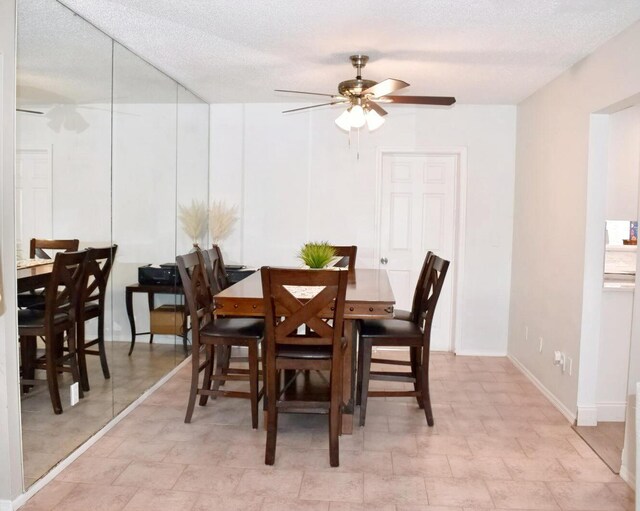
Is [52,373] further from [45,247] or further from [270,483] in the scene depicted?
[270,483]

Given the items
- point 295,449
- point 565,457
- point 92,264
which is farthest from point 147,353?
point 565,457

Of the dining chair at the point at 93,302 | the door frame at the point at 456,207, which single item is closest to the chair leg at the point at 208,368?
the dining chair at the point at 93,302

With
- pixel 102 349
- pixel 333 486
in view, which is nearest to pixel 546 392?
pixel 333 486

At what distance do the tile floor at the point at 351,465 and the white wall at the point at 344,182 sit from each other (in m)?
1.74

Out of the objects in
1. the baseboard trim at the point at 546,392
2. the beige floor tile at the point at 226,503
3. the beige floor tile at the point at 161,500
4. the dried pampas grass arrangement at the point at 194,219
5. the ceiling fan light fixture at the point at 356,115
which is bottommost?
the beige floor tile at the point at 161,500

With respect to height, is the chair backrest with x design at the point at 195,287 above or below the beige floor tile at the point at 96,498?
above

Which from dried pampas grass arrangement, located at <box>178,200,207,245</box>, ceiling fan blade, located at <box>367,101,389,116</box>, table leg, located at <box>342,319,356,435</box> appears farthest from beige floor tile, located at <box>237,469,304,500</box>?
dried pampas grass arrangement, located at <box>178,200,207,245</box>

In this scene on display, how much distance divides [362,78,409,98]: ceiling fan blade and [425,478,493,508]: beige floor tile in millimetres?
2094

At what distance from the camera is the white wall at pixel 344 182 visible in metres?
5.54

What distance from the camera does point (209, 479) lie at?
115 inches

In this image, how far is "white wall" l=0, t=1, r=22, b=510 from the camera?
2475mm

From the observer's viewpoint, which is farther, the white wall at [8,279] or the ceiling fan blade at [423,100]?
the ceiling fan blade at [423,100]

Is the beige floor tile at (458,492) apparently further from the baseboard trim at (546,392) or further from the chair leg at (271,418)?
the baseboard trim at (546,392)

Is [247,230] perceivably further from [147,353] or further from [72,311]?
[72,311]
